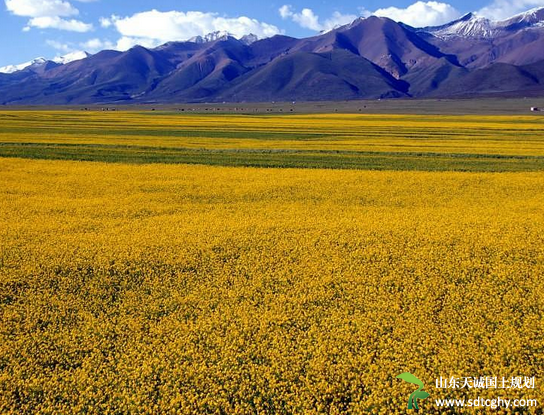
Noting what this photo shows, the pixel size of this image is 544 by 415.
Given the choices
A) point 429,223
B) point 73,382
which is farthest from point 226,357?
point 429,223

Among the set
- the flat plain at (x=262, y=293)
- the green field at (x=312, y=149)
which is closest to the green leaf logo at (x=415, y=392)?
the flat plain at (x=262, y=293)

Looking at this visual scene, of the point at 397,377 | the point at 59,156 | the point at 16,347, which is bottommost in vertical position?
the point at 397,377

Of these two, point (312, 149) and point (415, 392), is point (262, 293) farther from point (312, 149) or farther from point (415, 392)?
point (312, 149)

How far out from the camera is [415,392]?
964 centimetres

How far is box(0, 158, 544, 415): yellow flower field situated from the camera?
999 cm

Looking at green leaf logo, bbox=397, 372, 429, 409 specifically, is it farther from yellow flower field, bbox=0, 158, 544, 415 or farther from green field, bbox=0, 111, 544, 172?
green field, bbox=0, 111, 544, 172

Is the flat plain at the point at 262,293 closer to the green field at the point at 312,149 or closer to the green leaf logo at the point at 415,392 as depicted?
the green leaf logo at the point at 415,392

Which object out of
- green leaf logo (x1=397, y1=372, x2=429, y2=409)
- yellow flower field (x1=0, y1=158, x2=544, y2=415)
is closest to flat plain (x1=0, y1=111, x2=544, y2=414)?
yellow flower field (x1=0, y1=158, x2=544, y2=415)

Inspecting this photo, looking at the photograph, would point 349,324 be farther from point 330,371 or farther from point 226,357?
point 226,357

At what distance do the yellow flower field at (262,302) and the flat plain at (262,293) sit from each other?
56mm

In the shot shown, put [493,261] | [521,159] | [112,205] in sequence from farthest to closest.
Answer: [521,159]
[112,205]
[493,261]

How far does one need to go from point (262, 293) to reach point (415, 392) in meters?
6.01

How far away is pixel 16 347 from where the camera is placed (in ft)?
38.1

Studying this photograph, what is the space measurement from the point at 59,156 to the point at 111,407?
132ft
